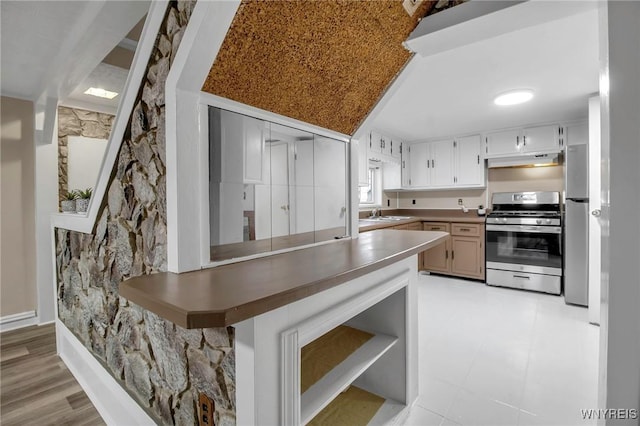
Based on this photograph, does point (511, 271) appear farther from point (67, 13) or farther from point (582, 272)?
point (67, 13)

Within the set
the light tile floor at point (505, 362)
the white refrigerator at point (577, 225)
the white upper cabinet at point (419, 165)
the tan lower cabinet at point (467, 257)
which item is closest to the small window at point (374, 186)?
the white upper cabinet at point (419, 165)

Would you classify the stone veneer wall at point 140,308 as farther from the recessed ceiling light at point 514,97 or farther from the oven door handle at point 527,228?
the oven door handle at point 527,228

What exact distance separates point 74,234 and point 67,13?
1.30 m

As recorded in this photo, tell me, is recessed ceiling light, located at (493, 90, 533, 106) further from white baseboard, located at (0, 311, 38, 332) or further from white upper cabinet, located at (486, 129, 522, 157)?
white baseboard, located at (0, 311, 38, 332)

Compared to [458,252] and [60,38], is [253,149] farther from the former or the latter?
[458,252]

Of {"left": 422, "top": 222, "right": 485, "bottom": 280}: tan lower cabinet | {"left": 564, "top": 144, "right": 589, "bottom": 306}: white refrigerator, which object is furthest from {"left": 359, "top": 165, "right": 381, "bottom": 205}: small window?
{"left": 564, "top": 144, "right": 589, "bottom": 306}: white refrigerator

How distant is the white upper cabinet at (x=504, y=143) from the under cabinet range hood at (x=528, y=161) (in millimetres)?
97

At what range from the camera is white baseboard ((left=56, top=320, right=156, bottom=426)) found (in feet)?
4.69

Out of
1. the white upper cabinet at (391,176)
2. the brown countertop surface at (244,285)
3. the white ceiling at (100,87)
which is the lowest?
the brown countertop surface at (244,285)

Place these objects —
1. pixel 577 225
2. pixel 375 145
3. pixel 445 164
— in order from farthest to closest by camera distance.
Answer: pixel 445 164 < pixel 375 145 < pixel 577 225

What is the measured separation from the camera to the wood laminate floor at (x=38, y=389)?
5.59ft

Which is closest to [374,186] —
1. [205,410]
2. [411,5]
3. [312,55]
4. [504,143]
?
[504,143]

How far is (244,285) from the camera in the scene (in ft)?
2.60

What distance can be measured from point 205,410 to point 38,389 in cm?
186
